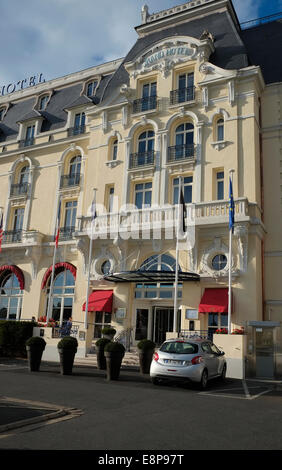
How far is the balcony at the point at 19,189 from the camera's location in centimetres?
3100

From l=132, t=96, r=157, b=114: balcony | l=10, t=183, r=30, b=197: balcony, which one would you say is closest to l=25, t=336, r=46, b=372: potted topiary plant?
l=132, t=96, r=157, b=114: balcony

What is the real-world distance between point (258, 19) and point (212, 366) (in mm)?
24128

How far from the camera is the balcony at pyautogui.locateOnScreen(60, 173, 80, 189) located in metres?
28.8

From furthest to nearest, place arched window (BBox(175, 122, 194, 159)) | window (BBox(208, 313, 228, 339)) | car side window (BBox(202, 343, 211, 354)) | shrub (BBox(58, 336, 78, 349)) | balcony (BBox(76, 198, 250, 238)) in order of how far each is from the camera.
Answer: arched window (BBox(175, 122, 194, 159)) → balcony (BBox(76, 198, 250, 238)) → window (BBox(208, 313, 228, 339)) → shrub (BBox(58, 336, 78, 349)) → car side window (BBox(202, 343, 211, 354))

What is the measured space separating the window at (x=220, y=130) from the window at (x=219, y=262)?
22.3 ft

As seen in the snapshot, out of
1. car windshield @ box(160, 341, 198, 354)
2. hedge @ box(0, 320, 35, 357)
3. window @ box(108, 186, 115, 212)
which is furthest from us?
window @ box(108, 186, 115, 212)

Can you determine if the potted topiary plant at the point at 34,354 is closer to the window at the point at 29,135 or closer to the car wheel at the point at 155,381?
the car wheel at the point at 155,381

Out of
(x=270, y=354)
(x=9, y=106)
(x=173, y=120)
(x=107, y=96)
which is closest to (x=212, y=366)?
(x=270, y=354)

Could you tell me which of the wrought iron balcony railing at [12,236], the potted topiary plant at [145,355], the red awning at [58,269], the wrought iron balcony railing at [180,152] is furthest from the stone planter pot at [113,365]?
the wrought iron balcony railing at [12,236]

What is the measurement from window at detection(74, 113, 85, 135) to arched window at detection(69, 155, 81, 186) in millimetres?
1861

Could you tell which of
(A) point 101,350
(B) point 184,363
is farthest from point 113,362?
(A) point 101,350

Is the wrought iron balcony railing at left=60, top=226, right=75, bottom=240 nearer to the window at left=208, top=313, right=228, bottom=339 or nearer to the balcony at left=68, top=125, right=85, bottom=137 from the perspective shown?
the balcony at left=68, top=125, right=85, bottom=137

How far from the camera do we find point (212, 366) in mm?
13523
